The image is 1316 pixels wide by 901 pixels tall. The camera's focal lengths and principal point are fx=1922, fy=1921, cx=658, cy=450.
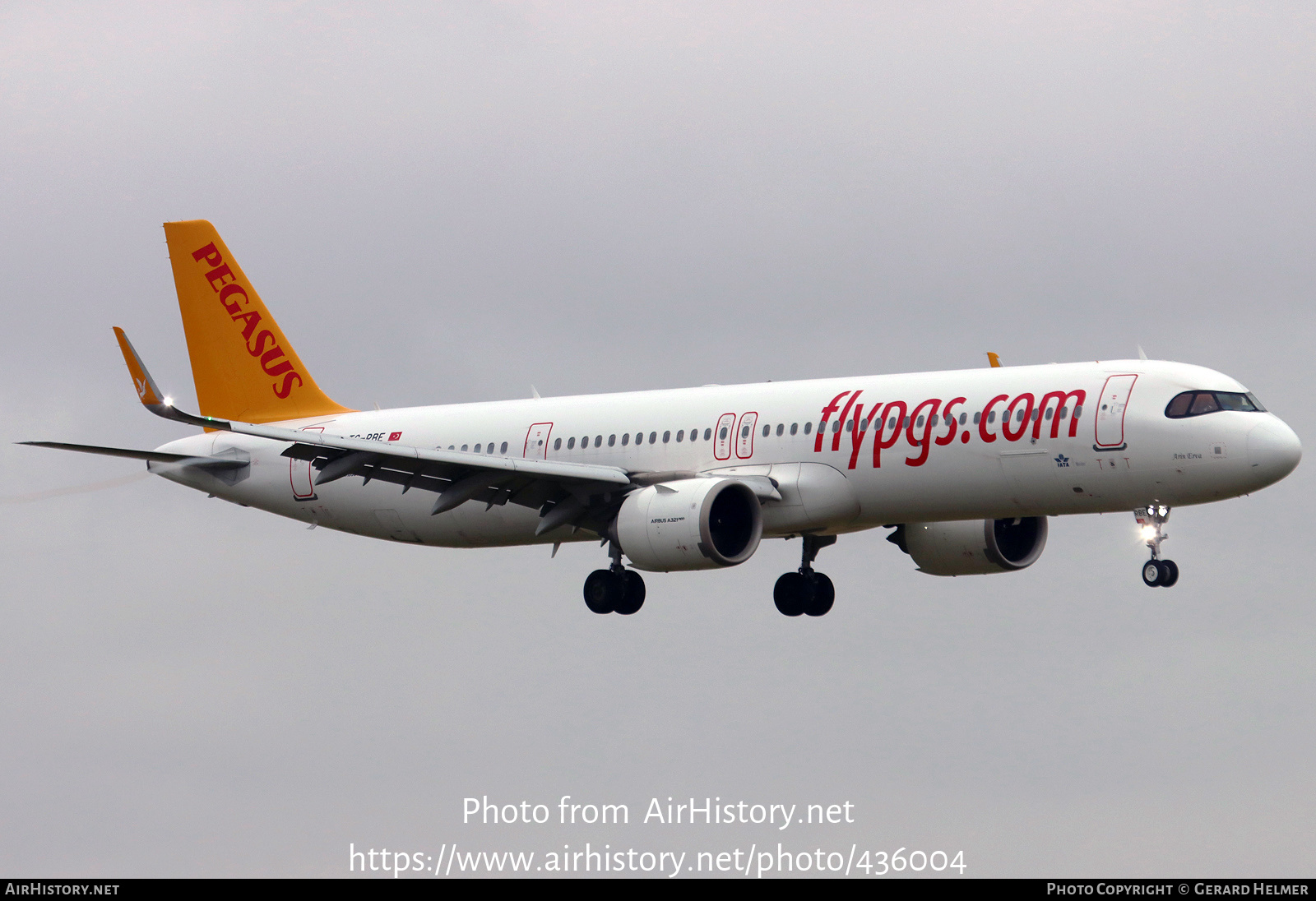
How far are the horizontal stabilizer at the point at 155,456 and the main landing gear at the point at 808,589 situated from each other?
1446 cm

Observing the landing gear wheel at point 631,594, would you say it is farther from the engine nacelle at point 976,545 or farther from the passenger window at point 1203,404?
the passenger window at point 1203,404

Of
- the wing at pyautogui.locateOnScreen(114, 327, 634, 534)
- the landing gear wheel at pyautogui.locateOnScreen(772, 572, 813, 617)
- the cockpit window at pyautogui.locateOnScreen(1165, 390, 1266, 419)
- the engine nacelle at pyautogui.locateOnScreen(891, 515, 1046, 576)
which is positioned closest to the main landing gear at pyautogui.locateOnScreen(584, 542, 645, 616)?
the wing at pyautogui.locateOnScreen(114, 327, 634, 534)

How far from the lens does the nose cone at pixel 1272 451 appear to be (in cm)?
3741

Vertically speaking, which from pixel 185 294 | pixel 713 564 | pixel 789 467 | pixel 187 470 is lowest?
pixel 713 564

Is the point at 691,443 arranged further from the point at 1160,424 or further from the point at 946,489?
the point at 1160,424

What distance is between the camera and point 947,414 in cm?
3984

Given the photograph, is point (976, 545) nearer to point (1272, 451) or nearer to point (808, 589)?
point (808, 589)

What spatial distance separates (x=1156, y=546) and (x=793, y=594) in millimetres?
10887

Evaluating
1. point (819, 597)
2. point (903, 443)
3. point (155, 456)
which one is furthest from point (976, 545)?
point (155, 456)

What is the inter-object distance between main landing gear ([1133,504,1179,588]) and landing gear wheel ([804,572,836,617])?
32.5 feet

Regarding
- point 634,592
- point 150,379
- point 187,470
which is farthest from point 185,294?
point 634,592

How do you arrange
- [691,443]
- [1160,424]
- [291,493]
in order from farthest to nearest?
[291,493] < [691,443] < [1160,424]

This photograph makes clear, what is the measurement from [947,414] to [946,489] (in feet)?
5.15

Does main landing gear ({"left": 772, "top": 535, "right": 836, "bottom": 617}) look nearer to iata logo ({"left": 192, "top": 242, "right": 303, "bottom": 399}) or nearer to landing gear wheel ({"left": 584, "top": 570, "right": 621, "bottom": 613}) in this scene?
landing gear wheel ({"left": 584, "top": 570, "right": 621, "bottom": 613})
